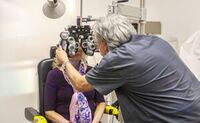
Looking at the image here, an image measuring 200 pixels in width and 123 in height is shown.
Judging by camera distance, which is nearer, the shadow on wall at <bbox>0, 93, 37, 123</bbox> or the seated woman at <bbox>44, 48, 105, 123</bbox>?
the seated woman at <bbox>44, 48, 105, 123</bbox>

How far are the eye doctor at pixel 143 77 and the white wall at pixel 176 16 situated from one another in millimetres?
1981

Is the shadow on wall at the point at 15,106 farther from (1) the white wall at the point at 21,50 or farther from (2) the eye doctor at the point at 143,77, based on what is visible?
(2) the eye doctor at the point at 143,77

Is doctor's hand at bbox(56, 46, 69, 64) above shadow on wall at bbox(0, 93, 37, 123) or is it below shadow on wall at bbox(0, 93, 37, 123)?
above

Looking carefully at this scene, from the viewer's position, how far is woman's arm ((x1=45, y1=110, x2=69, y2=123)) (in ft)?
4.93

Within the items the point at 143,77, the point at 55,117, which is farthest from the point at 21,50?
the point at 143,77

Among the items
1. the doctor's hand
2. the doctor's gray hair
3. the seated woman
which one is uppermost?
the doctor's gray hair

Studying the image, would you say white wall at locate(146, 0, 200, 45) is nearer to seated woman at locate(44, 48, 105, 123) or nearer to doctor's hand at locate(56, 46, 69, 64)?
seated woman at locate(44, 48, 105, 123)

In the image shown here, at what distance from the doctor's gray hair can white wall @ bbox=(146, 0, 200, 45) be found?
6.75 ft

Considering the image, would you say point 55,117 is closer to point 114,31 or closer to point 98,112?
point 98,112

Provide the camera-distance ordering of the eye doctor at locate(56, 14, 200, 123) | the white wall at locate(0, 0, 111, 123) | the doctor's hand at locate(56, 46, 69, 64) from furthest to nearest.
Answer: the white wall at locate(0, 0, 111, 123), the doctor's hand at locate(56, 46, 69, 64), the eye doctor at locate(56, 14, 200, 123)

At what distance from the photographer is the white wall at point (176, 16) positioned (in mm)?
2830

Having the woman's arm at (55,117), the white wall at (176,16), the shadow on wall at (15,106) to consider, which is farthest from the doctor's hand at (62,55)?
the white wall at (176,16)

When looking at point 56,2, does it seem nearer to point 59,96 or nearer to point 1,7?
point 1,7

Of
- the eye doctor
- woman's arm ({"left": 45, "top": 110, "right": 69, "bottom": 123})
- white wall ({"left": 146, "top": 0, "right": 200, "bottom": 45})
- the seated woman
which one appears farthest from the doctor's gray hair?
white wall ({"left": 146, "top": 0, "right": 200, "bottom": 45})
